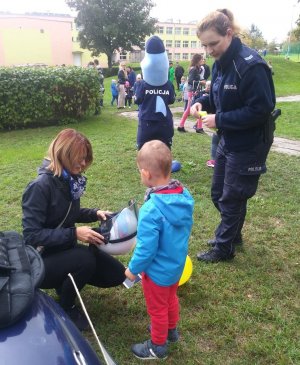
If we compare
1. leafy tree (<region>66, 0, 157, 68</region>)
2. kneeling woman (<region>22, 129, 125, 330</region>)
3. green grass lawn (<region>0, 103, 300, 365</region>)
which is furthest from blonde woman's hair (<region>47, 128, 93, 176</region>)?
leafy tree (<region>66, 0, 157, 68</region>)

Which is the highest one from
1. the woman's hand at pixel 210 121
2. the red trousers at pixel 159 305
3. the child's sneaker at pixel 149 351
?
the woman's hand at pixel 210 121

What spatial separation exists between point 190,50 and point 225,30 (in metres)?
85.3

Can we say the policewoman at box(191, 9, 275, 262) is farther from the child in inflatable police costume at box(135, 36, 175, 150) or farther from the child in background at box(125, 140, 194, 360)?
the child in inflatable police costume at box(135, 36, 175, 150)

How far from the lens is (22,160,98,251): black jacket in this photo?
238 cm

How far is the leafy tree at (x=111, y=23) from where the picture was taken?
41.8 metres

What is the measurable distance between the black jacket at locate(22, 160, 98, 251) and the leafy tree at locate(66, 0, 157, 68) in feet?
137

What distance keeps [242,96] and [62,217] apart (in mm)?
1570

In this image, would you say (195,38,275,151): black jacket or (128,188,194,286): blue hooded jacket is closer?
(128,188,194,286): blue hooded jacket

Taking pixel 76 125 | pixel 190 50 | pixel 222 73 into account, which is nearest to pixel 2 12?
pixel 190 50

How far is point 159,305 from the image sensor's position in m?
2.30

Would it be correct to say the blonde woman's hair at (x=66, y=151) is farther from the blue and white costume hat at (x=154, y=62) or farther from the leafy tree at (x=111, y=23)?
the leafy tree at (x=111, y=23)

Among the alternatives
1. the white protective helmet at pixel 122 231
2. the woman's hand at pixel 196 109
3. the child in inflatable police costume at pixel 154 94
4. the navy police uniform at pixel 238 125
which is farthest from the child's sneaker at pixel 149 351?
the child in inflatable police costume at pixel 154 94

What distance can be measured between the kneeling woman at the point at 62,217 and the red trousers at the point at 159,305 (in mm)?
468

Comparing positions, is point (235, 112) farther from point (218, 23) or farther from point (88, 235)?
point (88, 235)
